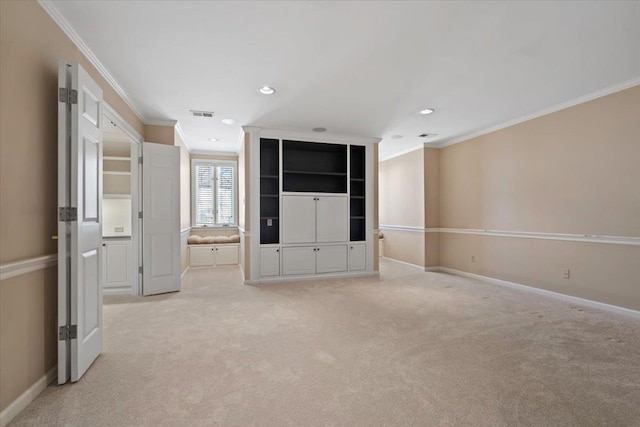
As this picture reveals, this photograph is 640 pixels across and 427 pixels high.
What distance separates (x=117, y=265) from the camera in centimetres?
434

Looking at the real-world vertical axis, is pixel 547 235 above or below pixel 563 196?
below

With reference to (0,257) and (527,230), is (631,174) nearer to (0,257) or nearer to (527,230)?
(527,230)

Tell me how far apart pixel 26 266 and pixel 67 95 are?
1173mm

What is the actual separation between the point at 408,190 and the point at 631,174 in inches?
145

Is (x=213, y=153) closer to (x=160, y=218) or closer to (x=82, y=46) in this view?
(x=160, y=218)

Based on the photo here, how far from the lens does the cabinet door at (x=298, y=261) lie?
5199 millimetres

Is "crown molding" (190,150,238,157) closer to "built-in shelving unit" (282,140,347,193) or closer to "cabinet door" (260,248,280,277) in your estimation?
"built-in shelving unit" (282,140,347,193)

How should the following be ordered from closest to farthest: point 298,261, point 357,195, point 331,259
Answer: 1. point 298,261
2. point 331,259
3. point 357,195

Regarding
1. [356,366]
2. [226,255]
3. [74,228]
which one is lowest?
[356,366]

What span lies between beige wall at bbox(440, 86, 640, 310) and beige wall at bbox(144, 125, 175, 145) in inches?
206

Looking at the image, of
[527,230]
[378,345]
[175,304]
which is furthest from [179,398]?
[527,230]

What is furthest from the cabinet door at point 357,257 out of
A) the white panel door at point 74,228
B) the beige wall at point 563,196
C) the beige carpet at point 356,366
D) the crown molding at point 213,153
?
the white panel door at point 74,228

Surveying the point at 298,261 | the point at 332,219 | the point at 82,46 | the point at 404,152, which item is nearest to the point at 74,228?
→ the point at 82,46

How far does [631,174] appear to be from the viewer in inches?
131
